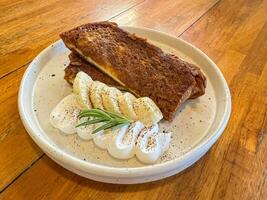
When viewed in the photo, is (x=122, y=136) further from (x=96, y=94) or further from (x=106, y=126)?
(x=96, y=94)

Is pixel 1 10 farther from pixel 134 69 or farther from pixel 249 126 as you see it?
pixel 249 126

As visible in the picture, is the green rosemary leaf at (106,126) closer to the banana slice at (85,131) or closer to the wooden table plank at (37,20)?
the banana slice at (85,131)

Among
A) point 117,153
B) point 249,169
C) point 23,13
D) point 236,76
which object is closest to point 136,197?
point 117,153

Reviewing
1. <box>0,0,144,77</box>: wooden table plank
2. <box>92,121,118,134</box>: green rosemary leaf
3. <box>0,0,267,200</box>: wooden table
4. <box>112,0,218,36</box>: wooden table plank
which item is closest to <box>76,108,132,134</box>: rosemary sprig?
<box>92,121,118,134</box>: green rosemary leaf

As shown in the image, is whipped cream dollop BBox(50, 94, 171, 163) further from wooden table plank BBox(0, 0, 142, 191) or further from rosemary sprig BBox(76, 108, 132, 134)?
wooden table plank BBox(0, 0, 142, 191)

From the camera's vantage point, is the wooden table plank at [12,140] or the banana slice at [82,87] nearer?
the wooden table plank at [12,140]

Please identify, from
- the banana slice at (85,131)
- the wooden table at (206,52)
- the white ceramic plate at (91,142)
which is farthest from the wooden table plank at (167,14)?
the banana slice at (85,131)
